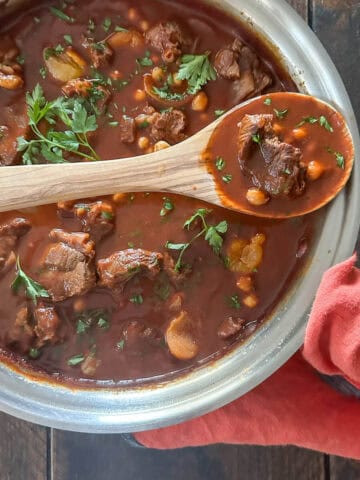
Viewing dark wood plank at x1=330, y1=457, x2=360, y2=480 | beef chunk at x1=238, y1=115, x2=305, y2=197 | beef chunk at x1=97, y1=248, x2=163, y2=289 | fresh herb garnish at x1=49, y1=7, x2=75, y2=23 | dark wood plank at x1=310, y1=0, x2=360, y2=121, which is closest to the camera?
beef chunk at x1=238, y1=115, x2=305, y2=197

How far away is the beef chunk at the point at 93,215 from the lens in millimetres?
2477

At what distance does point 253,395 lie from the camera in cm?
265

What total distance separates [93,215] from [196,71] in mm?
679

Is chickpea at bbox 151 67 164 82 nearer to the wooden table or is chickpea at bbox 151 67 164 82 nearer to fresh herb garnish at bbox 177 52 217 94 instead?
fresh herb garnish at bbox 177 52 217 94

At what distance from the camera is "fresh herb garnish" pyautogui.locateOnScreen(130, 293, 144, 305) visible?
100 inches

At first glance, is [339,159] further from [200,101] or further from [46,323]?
[46,323]

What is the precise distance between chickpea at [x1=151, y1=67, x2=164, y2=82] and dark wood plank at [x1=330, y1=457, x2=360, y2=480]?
1.83m

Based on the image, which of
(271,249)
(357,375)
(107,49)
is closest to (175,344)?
(271,249)

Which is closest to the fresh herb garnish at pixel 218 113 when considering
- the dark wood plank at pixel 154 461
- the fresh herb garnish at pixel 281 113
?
the fresh herb garnish at pixel 281 113

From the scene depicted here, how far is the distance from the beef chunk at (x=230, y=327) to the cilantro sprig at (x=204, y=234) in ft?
0.90

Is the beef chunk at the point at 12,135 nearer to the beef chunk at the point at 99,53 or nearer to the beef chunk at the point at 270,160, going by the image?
the beef chunk at the point at 99,53

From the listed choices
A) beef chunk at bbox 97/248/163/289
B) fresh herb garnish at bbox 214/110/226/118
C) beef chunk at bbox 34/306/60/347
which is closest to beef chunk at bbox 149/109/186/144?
fresh herb garnish at bbox 214/110/226/118

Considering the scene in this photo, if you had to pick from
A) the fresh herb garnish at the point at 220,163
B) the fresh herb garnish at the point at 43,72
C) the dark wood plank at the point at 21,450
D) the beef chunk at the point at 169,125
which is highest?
the fresh herb garnish at the point at 220,163

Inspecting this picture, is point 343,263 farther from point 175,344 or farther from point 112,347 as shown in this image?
point 112,347
